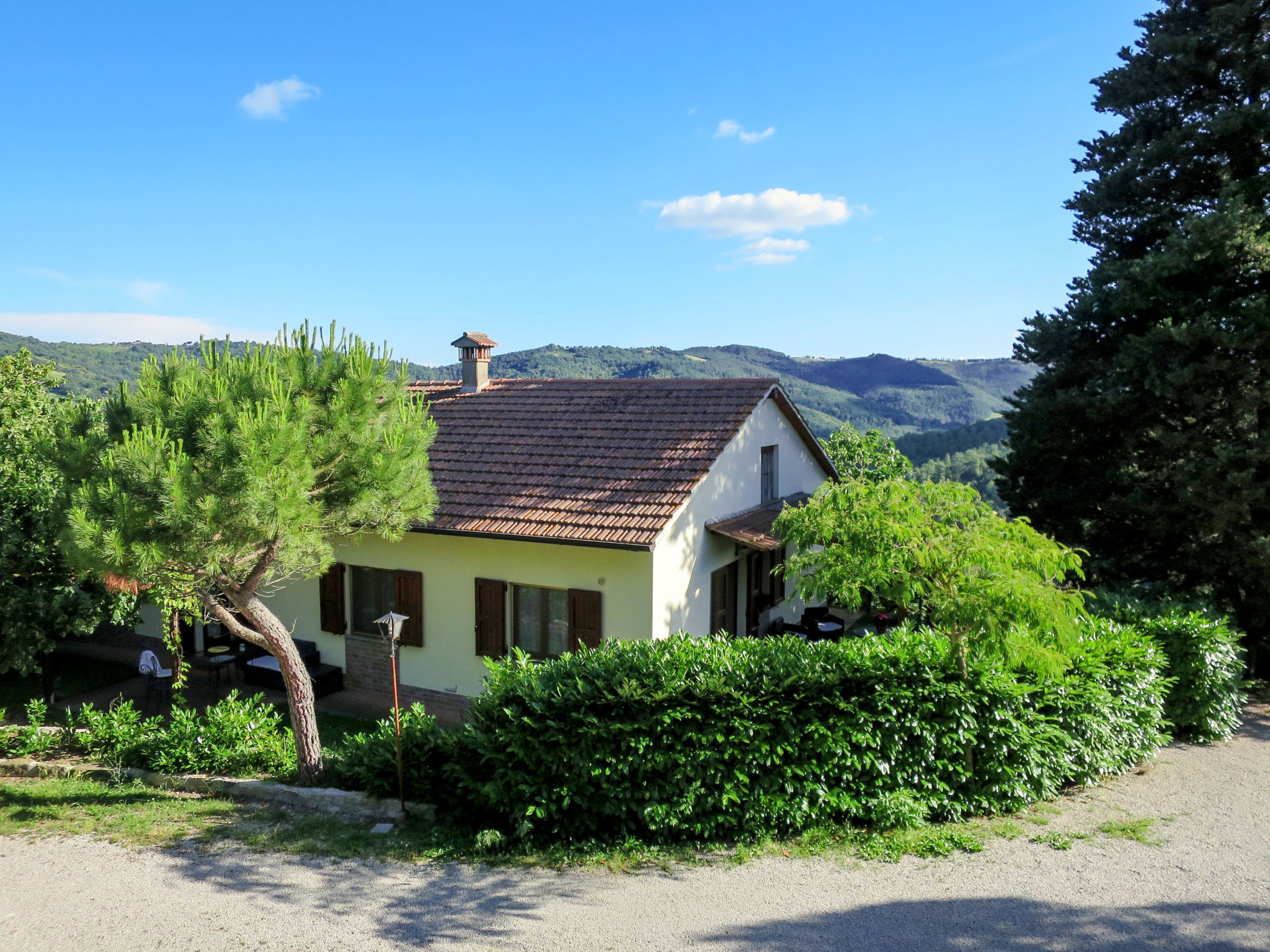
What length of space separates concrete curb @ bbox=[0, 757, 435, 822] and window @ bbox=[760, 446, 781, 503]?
8969 mm

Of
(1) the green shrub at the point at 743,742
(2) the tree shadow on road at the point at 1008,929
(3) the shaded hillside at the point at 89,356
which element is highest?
(3) the shaded hillside at the point at 89,356

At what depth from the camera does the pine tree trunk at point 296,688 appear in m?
9.40

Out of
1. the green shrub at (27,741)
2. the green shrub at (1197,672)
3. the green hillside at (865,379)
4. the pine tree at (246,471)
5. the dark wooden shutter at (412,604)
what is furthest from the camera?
the green hillside at (865,379)

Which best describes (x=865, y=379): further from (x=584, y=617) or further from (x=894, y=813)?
(x=894, y=813)

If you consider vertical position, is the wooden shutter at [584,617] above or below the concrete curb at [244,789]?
above

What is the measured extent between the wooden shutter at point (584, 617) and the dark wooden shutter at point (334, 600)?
4355 millimetres

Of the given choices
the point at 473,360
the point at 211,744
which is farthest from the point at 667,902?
the point at 473,360

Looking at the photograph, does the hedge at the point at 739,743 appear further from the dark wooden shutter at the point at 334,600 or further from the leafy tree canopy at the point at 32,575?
the leafy tree canopy at the point at 32,575

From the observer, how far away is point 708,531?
13102mm

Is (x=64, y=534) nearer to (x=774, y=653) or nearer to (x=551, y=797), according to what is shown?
(x=551, y=797)

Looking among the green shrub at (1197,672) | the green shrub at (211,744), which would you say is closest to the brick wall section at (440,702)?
the green shrub at (211,744)

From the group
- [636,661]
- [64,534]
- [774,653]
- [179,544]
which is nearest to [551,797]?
[636,661]

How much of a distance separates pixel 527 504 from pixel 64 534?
19.8 ft

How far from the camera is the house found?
11.9m
